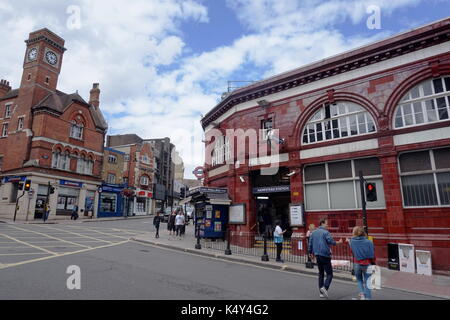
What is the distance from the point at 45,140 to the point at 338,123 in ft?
99.1

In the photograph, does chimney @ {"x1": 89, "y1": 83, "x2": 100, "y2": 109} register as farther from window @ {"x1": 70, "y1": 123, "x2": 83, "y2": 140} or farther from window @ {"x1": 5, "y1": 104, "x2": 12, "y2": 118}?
window @ {"x1": 5, "y1": 104, "x2": 12, "y2": 118}

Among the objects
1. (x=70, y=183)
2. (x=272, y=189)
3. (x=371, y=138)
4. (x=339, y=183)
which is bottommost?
(x=272, y=189)

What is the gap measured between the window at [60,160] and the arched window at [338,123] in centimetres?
2893

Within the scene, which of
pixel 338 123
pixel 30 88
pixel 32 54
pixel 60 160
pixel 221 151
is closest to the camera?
pixel 338 123

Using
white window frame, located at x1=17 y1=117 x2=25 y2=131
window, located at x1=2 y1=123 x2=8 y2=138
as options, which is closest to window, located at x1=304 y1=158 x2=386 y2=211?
white window frame, located at x1=17 y1=117 x2=25 y2=131

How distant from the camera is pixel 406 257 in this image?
11.1m

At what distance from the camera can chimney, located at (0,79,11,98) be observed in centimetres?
3700

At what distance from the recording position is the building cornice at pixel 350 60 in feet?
39.9

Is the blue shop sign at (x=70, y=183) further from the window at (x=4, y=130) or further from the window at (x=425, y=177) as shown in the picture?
the window at (x=425, y=177)

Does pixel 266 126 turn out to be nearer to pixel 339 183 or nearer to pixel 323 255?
pixel 339 183

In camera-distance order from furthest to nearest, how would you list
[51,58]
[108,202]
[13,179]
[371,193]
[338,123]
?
[108,202]
[51,58]
[13,179]
[338,123]
[371,193]

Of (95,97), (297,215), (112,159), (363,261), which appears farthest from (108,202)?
(363,261)

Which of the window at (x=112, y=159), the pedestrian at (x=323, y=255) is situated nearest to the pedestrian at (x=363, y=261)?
the pedestrian at (x=323, y=255)
